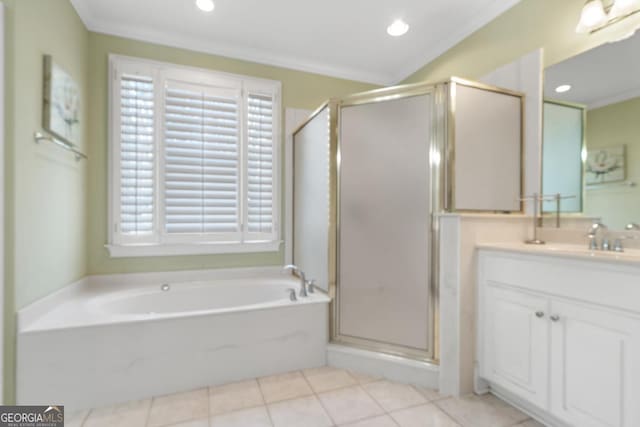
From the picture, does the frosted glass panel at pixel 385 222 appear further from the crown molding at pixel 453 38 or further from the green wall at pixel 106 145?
the green wall at pixel 106 145

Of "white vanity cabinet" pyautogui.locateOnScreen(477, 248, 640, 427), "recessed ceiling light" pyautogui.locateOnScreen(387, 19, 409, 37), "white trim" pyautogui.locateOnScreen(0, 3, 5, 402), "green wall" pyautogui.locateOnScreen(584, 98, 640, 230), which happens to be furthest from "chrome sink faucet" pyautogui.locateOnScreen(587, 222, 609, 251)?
"white trim" pyautogui.locateOnScreen(0, 3, 5, 402)

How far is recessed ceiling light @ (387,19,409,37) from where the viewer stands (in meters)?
2.38

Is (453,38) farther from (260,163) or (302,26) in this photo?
(260,163)

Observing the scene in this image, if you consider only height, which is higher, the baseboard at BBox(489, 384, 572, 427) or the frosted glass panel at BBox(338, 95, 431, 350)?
the frosted glass panel at BBox(338, 95, 431, 350)

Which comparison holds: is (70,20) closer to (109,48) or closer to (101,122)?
(109,48)

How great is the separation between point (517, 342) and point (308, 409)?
46.1 inches

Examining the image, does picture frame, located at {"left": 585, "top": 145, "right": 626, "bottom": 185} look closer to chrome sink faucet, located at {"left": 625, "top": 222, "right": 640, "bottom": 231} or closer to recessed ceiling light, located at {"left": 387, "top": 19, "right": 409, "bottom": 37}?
chrome sink faucet, located at {"left": 625, "top": 222, "right": 640, "bottom": 231}

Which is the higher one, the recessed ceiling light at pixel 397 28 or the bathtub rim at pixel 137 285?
the recessed ceiling light at pixel 397 28

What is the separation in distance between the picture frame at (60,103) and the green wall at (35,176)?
1.4 inches

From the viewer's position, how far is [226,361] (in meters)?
1.90

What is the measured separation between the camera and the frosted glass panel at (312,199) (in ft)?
7.57

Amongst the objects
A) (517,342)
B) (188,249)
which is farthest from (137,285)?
(517,342)

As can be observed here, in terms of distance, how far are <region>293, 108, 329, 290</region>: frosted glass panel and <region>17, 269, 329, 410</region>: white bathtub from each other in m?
0.37

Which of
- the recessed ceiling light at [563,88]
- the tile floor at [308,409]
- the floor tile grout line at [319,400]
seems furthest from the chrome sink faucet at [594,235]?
the floor tile grout line at [319,400]
